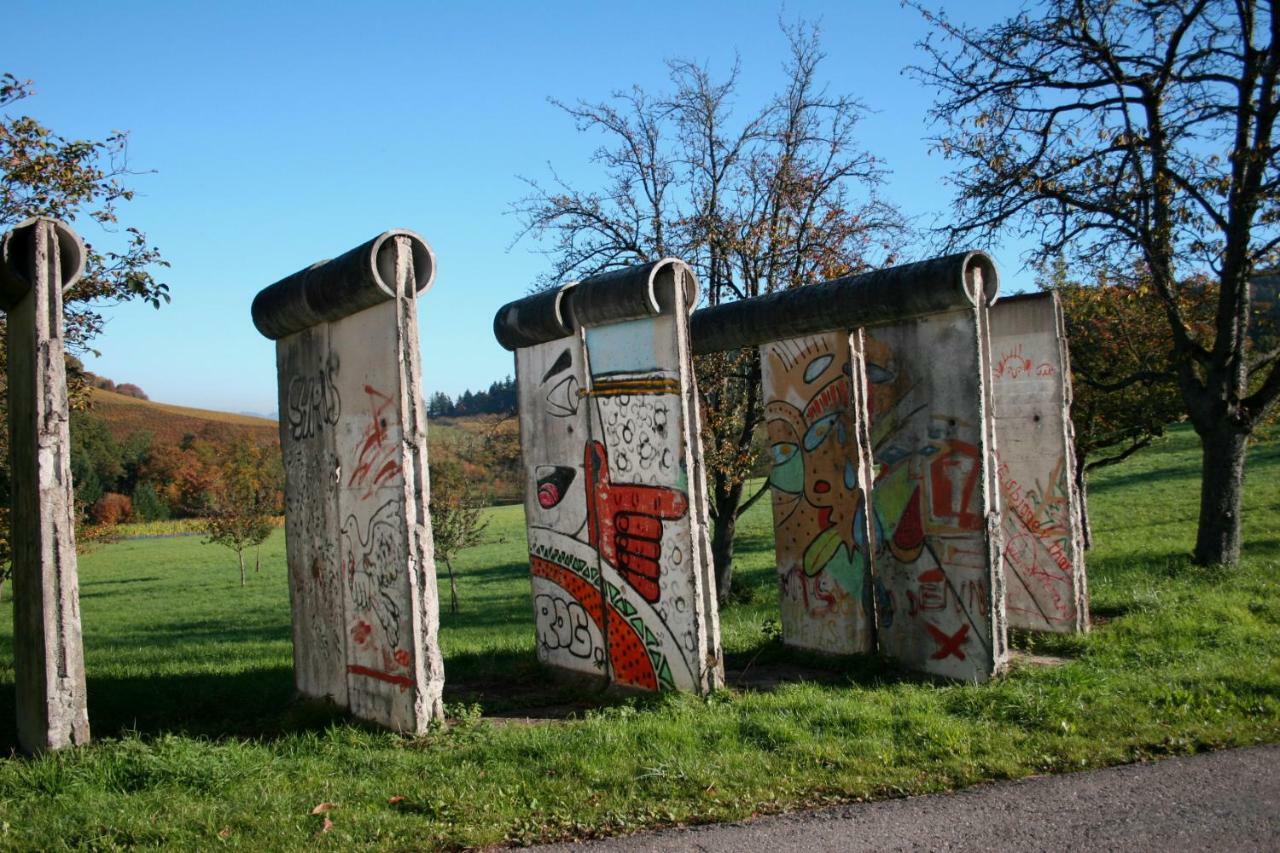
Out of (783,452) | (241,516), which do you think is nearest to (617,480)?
(783,452)

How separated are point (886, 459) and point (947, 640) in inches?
63.6

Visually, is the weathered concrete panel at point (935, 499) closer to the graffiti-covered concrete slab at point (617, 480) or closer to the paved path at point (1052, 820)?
the graffiti-covered concrete slab at point (617, 480)

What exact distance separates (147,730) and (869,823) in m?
5.11

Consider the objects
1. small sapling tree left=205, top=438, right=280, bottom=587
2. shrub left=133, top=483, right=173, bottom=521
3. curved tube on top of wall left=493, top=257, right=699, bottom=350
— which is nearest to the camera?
curved tube on top of wall left=493, top=257, right=699, bottom=350

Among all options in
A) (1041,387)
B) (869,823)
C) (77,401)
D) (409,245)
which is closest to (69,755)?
(409,245)

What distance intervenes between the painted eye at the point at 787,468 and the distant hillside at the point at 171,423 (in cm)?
5840

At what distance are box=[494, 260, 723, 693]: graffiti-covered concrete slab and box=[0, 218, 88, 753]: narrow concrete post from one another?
12.1 feet

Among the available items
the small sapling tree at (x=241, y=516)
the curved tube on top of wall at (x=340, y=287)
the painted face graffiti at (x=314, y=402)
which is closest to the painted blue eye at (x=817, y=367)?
the curved tube on top of wall at (x=340, y=287)

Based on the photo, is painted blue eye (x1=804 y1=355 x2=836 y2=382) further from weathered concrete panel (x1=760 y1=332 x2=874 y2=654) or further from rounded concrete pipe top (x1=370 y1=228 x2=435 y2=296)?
rounded concrete pipe top (x1=370 y1=228 x2=435 y2=296)

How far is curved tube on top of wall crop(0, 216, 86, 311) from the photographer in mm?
6211

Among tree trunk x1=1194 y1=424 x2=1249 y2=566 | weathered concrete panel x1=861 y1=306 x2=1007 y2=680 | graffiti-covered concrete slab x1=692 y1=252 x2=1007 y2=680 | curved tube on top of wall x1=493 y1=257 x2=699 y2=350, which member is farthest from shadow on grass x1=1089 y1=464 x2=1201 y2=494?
curved tube on top of wall x1=493 y1=257 x2=699 y2=350

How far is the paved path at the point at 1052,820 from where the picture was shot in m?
4.67

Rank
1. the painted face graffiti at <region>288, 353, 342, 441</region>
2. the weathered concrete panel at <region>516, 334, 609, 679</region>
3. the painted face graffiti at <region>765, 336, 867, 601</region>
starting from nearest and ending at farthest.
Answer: the painted face graffiti at <region>288, 353, 342, 441</region> < the weathered concrete panel at <region>516, 334, 609, 679</region> < the painted face graffiti at <region>765, 336, 867, 601</region>

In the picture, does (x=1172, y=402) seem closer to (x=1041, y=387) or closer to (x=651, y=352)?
(x=1041, y=387)
